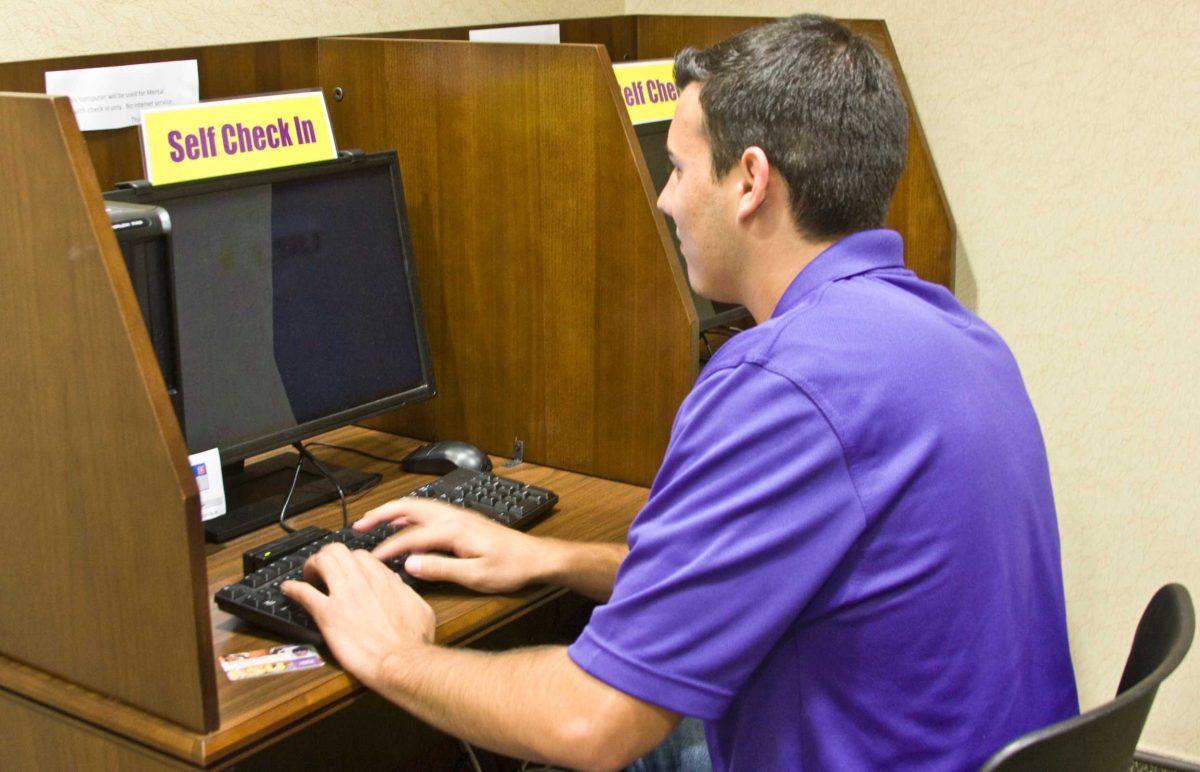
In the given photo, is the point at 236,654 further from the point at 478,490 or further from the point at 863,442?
the point at 863,442

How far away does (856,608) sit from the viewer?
1.01m

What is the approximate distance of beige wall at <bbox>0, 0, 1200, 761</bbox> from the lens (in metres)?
2.22

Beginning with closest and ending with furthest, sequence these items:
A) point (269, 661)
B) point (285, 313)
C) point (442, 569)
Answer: point (269, 661), point (442, 569), point (285, 313)

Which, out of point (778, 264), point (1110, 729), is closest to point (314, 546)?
point (778, 264)

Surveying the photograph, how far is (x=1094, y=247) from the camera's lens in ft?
7.63

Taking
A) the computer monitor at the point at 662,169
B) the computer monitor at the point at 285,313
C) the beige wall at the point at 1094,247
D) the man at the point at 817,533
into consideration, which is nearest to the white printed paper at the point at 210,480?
the computer monitor at the point at 285,313

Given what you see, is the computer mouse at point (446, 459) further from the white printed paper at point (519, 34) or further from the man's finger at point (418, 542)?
the white printed paper at point (519, 34)

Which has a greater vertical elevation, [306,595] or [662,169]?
[662,169]

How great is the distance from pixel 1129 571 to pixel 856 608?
1631 mm

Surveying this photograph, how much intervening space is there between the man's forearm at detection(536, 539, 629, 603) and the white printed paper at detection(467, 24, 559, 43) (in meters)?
1.15

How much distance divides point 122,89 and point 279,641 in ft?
2.84

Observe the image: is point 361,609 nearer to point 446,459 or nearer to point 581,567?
point 581,567

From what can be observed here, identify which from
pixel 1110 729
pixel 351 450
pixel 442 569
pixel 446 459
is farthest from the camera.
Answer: pixel 351 450

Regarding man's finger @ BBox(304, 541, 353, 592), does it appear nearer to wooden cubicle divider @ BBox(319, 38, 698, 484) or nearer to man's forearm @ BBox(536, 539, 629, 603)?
man's forearm @ BBox(536, 539, 629, 603)
